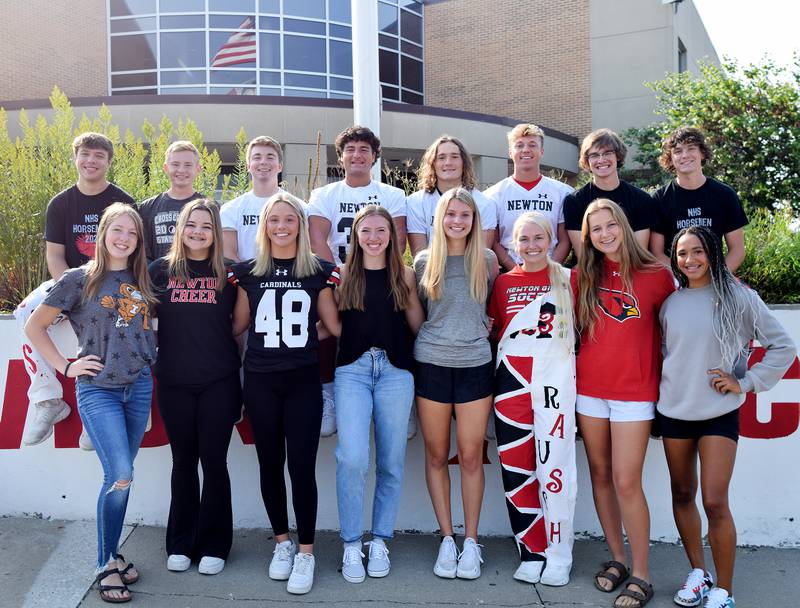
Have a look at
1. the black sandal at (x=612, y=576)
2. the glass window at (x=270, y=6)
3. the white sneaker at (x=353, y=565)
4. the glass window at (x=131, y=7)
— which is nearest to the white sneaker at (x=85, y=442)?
the white sneaker at (x=353, y=565)

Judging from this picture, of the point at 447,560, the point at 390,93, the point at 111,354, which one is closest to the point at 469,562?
the point at 447,560

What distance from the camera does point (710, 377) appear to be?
3.40 m

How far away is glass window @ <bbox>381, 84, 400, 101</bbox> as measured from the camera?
2508 cm

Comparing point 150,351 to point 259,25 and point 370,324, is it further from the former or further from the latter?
point 259,25

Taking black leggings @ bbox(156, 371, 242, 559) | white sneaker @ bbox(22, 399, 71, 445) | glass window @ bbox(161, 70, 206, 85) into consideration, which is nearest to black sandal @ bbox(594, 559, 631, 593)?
black leggings @ bbox(156, 371, 242, 559)

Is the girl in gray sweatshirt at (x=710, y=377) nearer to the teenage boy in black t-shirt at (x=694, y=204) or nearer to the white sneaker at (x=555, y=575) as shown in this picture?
the white sneaker at (x=555, y=575)

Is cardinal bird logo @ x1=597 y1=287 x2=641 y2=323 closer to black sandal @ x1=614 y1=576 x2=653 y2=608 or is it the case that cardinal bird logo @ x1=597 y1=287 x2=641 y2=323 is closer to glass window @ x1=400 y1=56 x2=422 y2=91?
black sandal @ x1=614 y1=576 x2=653 y2=608

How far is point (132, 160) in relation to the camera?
6.99 metres

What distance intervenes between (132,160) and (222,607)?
4.98 metres

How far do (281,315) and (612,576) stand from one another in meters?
2.29

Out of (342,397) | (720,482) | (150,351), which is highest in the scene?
(150,351)

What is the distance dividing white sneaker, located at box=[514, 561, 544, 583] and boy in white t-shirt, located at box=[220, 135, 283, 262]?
253 cm

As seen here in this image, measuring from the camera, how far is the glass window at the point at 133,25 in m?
22.9

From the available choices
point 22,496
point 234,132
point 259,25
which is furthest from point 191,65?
point 22,496
